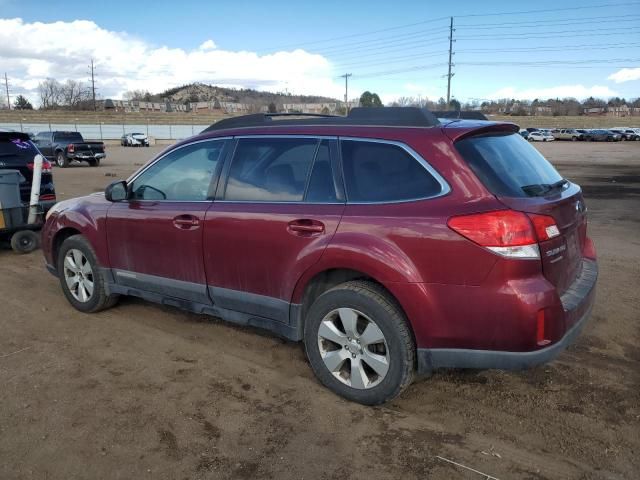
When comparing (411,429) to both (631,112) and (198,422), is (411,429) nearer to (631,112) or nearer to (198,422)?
(198,422)

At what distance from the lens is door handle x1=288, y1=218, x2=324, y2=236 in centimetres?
347

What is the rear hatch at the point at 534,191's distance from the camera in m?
3.06

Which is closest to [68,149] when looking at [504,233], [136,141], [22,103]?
[136,141]

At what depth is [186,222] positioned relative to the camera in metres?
4.16

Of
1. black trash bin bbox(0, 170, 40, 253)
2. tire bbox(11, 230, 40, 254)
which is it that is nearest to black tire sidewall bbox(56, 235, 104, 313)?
black trash bin bbox(0, 170, 40, 253)

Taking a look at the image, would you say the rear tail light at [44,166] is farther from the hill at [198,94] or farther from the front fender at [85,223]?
the hill at [198,94]

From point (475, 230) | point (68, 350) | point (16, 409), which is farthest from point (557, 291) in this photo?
point (68, 350)

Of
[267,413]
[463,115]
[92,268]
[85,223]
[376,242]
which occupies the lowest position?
[267,413]

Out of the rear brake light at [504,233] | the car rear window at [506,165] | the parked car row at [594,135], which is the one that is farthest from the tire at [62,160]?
the parked car row at [594,135]

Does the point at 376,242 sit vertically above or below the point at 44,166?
below

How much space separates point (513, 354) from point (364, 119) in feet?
5.65

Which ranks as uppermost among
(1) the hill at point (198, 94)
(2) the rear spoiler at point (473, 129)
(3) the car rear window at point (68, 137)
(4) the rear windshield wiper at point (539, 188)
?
(1) the hill at point (198, 94)

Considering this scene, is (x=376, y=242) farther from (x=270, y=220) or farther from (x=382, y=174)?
(x=270, y=220)

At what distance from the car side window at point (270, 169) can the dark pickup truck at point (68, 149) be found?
23736mm
